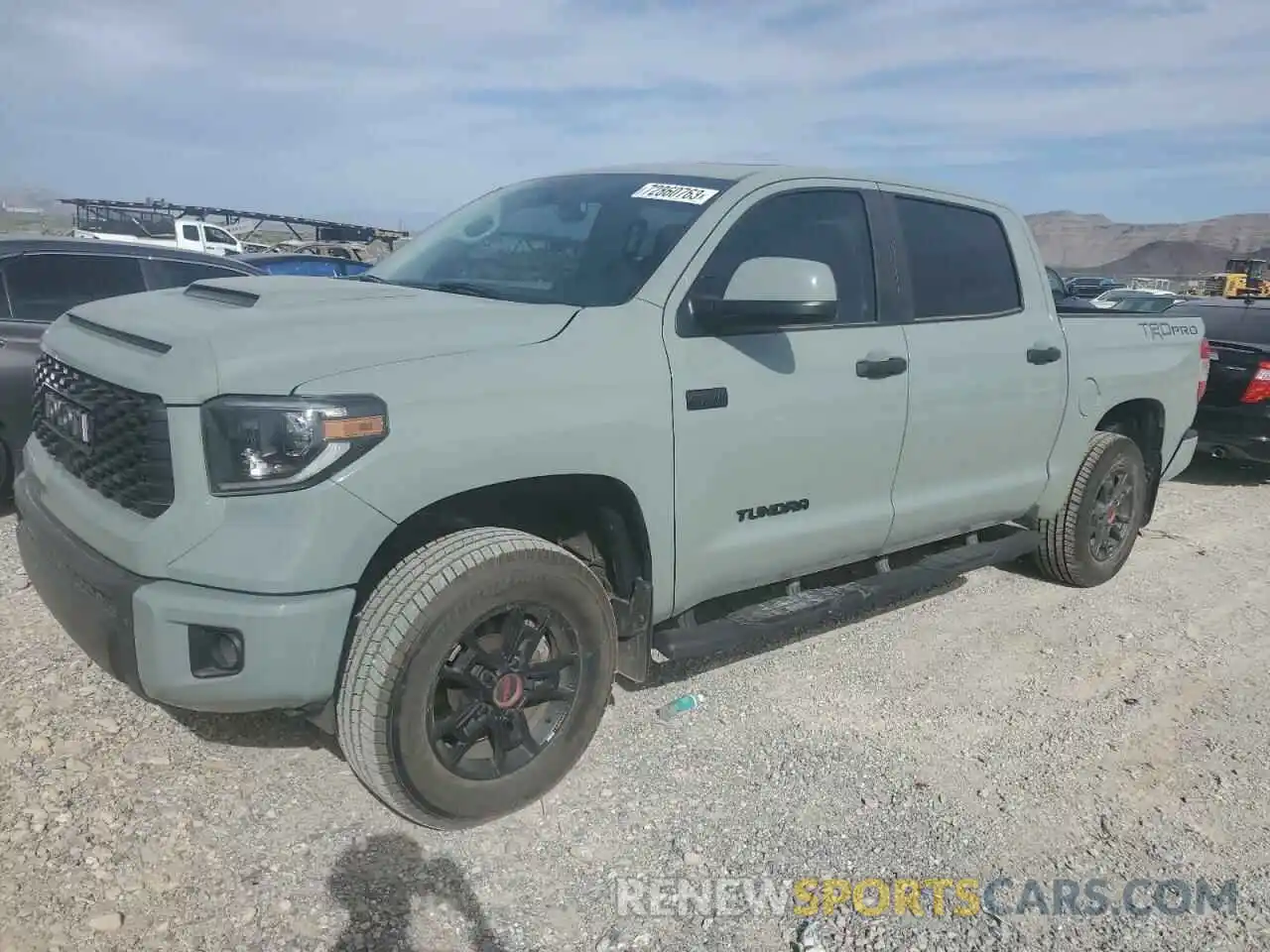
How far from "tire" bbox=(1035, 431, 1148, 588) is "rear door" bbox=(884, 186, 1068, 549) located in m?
0.43

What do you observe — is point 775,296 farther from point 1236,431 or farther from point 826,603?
point 1236,431

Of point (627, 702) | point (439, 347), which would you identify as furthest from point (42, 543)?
point (627, 702)

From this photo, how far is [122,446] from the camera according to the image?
8.79ft

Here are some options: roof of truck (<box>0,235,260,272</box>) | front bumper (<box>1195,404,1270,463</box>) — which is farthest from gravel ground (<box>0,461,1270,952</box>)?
front bumper (<box>1195,404,1270,463</box>)

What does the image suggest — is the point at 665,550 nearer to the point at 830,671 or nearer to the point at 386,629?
the point at 386,629

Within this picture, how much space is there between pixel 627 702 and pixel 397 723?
4.30 ft

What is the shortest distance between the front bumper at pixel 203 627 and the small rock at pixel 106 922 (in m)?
0.53

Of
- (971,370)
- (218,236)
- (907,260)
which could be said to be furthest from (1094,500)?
(218,236)

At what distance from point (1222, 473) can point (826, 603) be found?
22.4 ft

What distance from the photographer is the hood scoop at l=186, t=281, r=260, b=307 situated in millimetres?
2949

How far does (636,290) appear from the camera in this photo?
127 inches

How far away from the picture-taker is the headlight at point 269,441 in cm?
248

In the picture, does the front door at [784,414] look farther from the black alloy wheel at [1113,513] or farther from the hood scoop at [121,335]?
the black alloy wheel at [1113,513]

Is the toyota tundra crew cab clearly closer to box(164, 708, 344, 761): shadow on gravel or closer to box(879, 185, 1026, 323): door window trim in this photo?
box(879, 185, 1026, 323): door window trim
